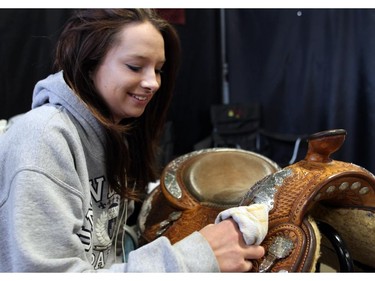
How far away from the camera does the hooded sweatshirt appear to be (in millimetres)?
584

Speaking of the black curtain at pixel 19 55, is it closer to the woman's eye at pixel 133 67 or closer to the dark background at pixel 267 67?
the dark background at pixel 267 67

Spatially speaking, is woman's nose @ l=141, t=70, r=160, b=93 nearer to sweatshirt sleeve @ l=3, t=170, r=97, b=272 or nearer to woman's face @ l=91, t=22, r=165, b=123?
woman's face @ l=91, t=22, r=165, b=123

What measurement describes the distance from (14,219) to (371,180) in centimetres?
66

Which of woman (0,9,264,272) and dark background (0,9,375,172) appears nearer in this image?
woman (0,9,264,272)

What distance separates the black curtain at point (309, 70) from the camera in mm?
2047

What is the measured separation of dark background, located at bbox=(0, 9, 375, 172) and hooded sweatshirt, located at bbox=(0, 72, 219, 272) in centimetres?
99

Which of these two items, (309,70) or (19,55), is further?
(309,70)

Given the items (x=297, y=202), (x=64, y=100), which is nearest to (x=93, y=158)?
(x=64, y=100)

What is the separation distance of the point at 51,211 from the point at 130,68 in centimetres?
36

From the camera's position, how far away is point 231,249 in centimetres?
61

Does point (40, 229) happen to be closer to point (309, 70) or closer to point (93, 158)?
point (93, 158)

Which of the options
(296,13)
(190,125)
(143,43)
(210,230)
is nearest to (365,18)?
(296,13)

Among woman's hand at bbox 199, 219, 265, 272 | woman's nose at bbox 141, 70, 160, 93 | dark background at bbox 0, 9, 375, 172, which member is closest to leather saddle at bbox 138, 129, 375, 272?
woman's hand at bbox 199, 219, 265, 272

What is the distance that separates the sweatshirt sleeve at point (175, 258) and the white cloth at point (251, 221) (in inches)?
2.6
